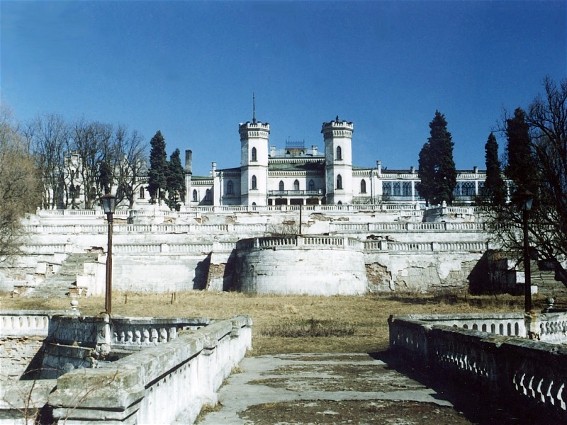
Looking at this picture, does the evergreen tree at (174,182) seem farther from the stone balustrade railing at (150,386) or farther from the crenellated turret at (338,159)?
the stone balustrade railing at (150,386)

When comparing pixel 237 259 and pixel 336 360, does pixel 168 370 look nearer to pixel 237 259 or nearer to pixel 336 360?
pixel 336 360

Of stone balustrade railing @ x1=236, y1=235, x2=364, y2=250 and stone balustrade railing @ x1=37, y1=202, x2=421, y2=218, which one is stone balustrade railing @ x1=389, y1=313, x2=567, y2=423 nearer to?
stone balustrade railing @ x1=236, y1=235, x2=364, y2=250

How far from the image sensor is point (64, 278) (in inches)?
1505

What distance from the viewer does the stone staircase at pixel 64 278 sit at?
118 feet

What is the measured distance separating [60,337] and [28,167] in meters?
30.3

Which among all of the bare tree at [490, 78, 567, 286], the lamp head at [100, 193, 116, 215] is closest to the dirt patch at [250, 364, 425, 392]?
the lamp head at [100, 193, 116, 215]

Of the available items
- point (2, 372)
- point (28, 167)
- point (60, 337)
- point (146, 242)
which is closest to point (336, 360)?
point (60, 337)

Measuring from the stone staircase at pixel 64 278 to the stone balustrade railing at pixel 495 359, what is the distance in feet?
83.1

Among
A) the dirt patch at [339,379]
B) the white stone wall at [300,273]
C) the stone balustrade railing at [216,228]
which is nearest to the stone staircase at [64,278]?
the stone balustrade railing at [216,228]

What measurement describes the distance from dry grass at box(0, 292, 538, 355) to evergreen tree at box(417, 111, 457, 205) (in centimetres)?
3140

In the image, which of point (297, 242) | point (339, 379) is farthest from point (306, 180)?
point (339, 379)

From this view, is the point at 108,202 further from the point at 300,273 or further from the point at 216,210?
the point at 216,210

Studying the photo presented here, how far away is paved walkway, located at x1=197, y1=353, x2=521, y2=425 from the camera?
8586mm

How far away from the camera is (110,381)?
4.88m
